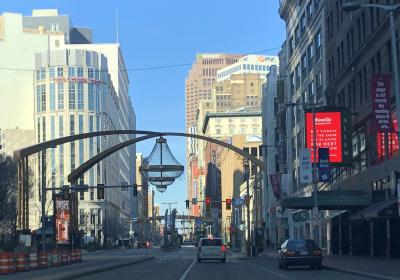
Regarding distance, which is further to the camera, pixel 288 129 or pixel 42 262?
pixel 288 129

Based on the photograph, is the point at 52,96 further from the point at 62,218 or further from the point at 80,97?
the point at 62,218

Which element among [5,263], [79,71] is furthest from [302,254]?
[79,71]

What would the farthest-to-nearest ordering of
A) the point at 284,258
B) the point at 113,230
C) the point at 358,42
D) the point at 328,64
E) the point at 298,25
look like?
the point at 113,230 → the point at 298,25 → the point at 328,64 → the point at 358,42 → the point at 284,258

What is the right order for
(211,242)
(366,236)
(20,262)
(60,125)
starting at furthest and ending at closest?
(60,125) < (211,242) < (366,236) < (20,262)

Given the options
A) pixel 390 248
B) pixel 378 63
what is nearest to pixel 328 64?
pixel 378 63

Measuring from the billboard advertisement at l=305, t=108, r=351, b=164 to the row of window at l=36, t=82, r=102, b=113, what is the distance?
4530 inches

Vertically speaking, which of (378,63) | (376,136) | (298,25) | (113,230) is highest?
(298,25)

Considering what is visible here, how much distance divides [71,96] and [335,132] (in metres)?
116

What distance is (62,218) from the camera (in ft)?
192

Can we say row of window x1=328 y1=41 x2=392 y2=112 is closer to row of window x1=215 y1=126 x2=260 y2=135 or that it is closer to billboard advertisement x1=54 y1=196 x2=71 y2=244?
billboard advertisement x1=54 y1=196 x2=71 y2=244

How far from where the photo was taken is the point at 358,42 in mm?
47750

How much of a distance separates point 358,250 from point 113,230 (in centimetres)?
11719

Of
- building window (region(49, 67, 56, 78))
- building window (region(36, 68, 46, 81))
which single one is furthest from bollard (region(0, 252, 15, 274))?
building window (region(36, 68, 46, 81))

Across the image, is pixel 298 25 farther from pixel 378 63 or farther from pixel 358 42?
pixel 378 63
